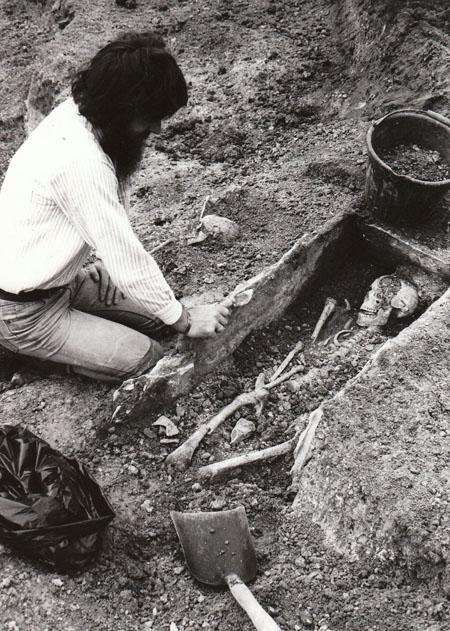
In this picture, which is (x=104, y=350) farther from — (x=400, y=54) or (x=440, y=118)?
(x=400, y=54)

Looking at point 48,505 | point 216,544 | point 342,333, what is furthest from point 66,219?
point 342,333

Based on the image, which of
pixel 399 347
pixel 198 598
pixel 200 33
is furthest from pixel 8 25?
pixel 198 598

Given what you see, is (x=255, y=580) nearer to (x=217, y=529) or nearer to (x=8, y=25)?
(x=217, y=529)

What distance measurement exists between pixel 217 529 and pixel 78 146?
1806 millimetres

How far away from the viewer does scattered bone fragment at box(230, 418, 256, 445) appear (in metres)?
3.48

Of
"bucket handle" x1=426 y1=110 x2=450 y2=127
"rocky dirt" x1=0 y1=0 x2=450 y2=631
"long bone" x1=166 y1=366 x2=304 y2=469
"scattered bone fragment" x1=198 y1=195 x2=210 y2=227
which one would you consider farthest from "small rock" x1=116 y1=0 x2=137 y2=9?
"long bone" x1=166 y1=366 x2=304 y2=469

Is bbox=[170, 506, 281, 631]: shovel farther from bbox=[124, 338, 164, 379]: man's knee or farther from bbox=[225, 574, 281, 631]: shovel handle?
bbox=[124, 338, 164, 379]: man's knee

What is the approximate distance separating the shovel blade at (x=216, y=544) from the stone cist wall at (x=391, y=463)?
0.34 metres

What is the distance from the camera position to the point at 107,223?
297cm

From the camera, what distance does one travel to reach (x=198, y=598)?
9.37 ft

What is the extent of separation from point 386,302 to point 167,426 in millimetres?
1575

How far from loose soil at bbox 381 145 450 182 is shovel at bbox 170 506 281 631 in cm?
246

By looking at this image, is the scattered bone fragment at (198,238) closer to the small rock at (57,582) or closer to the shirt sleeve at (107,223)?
the shirt sleeve at (107,223)

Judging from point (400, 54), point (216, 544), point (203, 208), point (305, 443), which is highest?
point (400, 54)
